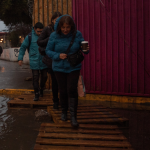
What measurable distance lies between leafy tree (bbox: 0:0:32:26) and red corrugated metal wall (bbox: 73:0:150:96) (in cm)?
764

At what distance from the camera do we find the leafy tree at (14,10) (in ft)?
40.4

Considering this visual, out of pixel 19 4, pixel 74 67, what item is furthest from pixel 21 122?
pixel 19 4

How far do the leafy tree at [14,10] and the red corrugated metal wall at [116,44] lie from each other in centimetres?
764

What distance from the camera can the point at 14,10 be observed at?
43.9 ft

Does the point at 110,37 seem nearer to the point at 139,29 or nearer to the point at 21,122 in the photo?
the point at 139,29

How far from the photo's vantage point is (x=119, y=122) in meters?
3.84

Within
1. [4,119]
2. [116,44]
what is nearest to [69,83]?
[4,119]

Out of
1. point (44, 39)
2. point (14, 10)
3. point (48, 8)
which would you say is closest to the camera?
point (44, 39)

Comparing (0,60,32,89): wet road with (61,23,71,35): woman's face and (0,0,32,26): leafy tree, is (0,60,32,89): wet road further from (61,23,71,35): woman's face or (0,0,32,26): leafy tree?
(61,23,71,35): woman's face

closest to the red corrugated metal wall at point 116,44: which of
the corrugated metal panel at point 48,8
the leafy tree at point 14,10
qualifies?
the corrugated metal panel at point 48,8

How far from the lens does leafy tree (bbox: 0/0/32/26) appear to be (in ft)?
40.4

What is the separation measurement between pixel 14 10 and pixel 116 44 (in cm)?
943

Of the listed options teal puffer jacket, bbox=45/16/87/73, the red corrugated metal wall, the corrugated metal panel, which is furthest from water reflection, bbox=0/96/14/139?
the corrugated metal panel

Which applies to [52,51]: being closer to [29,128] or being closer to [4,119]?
[29,128]
